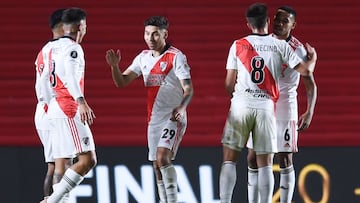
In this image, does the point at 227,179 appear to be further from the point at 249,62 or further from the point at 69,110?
the point at 69,110

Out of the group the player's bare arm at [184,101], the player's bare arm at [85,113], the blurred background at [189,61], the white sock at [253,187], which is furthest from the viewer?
the blurred background at [189,61]

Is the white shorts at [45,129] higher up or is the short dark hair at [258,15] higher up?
the short dark hair at [258,15]

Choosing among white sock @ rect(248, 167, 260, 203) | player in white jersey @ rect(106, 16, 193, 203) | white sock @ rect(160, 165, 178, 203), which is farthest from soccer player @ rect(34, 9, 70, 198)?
white sock @ rect(248, 167, 260, 203)

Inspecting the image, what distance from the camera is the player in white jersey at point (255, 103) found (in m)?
10.7

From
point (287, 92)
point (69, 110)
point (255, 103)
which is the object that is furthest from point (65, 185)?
point (287, 92)

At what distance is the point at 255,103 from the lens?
1073 cm

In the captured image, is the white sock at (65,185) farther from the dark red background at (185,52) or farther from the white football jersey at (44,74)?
the dark red background at (185,52)

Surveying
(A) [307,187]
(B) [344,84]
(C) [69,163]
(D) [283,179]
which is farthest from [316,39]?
(C) [69,163]

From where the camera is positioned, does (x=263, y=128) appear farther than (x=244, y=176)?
No

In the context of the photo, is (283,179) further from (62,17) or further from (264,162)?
(62,17)

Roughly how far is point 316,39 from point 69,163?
3532 millimetres

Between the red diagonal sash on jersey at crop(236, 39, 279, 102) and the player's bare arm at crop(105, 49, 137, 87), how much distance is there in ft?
3.57

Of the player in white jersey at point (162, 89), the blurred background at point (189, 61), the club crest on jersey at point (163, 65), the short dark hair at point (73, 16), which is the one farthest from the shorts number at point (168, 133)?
the blurred background at point (189, 61)

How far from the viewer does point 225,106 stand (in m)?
13.7
